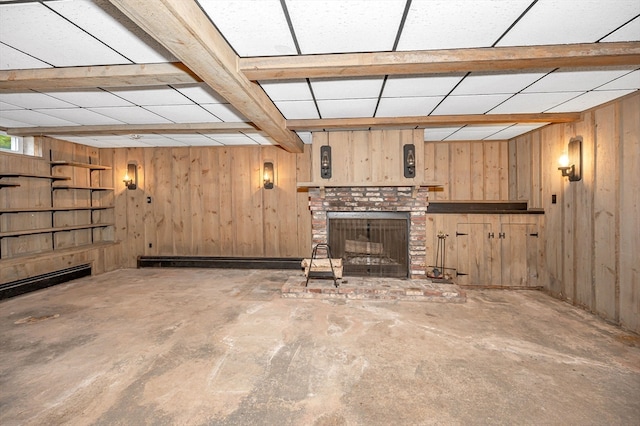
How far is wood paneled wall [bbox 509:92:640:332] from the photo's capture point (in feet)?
9.59

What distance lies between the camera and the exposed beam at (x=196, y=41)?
142 centimetres

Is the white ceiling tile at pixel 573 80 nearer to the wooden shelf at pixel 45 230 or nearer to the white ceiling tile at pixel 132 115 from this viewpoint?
the white ceiling tile at pixel 132 115

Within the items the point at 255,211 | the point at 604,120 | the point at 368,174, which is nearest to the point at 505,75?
the point at 604,120

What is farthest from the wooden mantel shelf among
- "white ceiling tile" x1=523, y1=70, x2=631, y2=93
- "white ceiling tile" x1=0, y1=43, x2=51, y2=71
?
"white ceiling tile" x1=0, y1=43, x2=51, y2=71

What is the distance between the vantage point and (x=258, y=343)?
2713mm

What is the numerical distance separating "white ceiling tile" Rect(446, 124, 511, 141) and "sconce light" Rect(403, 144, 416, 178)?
34.8 inches

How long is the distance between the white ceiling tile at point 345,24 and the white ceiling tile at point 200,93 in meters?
1.30

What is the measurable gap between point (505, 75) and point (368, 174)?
7.39ft

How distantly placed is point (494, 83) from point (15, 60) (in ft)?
14.2

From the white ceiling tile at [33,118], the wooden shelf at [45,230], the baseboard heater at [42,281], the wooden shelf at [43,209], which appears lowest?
the baseboard heater at [42,281]

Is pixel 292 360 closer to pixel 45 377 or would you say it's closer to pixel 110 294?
pixel 45 377

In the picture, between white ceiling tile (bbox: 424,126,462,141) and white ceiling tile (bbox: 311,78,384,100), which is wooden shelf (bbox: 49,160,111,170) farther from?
white ceiling tile (bbox: 424,126,462,141)

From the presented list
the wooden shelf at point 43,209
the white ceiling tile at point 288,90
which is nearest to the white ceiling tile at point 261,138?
the white ceiling tile at point 288,90

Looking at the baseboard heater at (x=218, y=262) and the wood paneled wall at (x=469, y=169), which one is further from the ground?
the wood paneled wall at (x=469, y=169)
